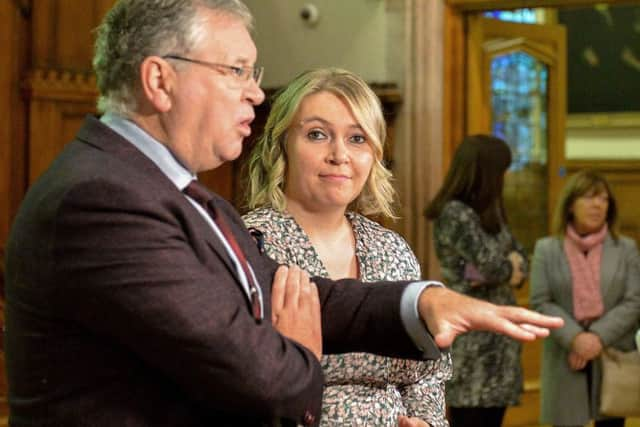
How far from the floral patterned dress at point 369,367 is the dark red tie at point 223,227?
64cm

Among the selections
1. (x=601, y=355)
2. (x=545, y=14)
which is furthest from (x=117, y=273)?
(x=545, y=14)

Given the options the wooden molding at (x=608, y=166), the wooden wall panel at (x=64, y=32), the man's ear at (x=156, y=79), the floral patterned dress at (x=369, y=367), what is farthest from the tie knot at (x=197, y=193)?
the wooden molding at (x=608, y=166)

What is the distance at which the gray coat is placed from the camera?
5.77 metres

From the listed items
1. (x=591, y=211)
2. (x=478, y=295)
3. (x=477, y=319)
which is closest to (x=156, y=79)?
(x=477, y=319)

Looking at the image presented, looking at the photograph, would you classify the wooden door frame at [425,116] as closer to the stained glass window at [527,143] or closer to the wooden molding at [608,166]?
the stained glass window at [527,143]

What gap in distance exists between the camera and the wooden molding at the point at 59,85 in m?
5.99

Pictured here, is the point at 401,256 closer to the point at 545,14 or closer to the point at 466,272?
the point at 466,272

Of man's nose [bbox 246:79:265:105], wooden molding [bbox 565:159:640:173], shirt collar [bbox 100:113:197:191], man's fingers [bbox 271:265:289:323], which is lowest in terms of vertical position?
man's fingers [bbox 271:265:289:323]

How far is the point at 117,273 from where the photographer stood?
1.74m

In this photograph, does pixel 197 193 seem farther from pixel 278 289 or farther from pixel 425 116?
pixel 425 116

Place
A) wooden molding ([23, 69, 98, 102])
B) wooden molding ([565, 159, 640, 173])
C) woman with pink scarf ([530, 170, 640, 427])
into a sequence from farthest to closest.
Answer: wooden molding ([565, 159, 640, 173]), wooden molding ([23, 69, 98, 102]), woman with pink scarf ([530, 170, 640, 427])

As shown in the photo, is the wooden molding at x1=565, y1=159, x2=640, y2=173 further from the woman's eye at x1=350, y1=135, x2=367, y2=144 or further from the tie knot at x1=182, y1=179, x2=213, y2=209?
the tie knot at x1=182, y1=179, x2=213, y2=209

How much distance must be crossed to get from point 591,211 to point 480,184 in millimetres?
756

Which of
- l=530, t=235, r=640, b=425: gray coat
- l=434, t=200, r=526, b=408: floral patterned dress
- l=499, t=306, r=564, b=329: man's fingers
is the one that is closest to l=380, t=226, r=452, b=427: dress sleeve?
l=499, t=306, r=564, b=329: man's fingers
